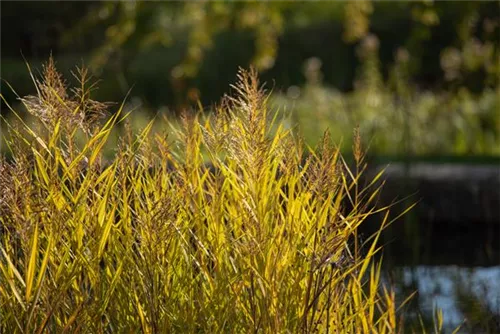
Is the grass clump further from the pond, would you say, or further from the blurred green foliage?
the pond

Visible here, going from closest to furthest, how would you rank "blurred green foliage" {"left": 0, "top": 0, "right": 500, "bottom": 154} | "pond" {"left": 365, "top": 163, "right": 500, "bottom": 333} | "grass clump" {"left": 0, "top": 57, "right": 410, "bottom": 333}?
"grass clump" {"left": 0, "top": 57, "right": 410, "bottom": 333}, "pond" {"left": 365, "top": 163, "right": 500, "bottom": 333}, "blurred green foliage" {"left": 0, "top": 0, "right": 500, "bottom": 154}

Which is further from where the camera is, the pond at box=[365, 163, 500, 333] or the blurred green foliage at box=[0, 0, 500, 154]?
the blurred green foliage at box=[0, 0, 500, 154]

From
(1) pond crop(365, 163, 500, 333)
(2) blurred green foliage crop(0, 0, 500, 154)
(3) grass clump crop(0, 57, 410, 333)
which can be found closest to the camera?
(3) grass clump crop(0, 57, 410, 333)

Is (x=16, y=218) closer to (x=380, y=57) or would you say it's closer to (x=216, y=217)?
(x=216, y=217)

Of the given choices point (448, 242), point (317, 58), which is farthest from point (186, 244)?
point (317, 58)

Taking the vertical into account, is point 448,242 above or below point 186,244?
below

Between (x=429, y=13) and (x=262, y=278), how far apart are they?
2.34 metres

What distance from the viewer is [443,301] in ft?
11.8

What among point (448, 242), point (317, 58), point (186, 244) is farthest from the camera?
point (317, 58)

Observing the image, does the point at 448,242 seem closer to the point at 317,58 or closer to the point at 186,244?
the point at 186,244

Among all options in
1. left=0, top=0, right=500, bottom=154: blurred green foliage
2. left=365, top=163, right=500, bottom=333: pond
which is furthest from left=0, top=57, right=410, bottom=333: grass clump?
left=365, top=163, right=500, bottom=333: pond

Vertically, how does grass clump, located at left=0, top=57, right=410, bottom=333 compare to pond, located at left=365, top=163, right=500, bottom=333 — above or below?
above

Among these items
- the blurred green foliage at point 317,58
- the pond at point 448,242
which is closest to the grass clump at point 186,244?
the blurred green foliage at point 317,58

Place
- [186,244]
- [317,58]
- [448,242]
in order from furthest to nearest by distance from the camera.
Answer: [317,58] < [448,242] < [186,244]
